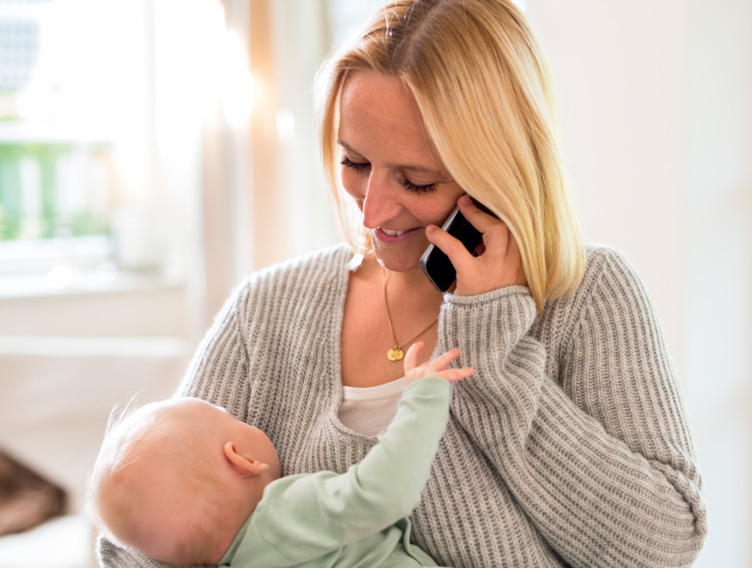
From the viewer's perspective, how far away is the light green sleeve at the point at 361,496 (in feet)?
3.51

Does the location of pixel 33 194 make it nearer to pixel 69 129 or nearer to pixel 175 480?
pixel 69 129

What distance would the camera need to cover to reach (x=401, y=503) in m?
1.07

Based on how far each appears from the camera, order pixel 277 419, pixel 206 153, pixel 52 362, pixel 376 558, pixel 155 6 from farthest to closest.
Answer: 1. pixel 155 6
2. pixel 206 153
3. pixel 52 362
4. pixel 277 419
5. pixel 376 558

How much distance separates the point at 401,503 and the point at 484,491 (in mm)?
234

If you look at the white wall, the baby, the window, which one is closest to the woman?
the baby

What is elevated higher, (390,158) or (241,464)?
(390,158)

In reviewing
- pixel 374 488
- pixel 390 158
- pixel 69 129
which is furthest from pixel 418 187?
→ pixel 69 129

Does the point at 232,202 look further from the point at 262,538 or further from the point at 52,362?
the point at 262,538

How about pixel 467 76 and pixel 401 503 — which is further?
pixel 467 76

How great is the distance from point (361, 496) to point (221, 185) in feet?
7.66

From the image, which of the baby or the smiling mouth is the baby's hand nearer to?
the baby

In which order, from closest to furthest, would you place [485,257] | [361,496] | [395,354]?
A: [361,496], [485,257], [395,354]

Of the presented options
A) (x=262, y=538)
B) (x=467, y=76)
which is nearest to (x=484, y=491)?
(x=262, y=538)

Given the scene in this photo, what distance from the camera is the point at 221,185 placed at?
3.22 metres
